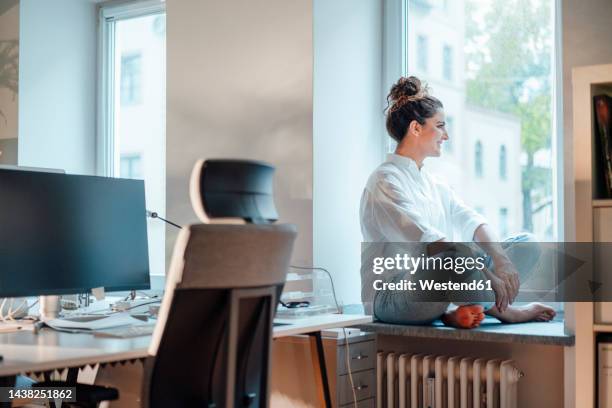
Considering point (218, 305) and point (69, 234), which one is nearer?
point (218, 305)

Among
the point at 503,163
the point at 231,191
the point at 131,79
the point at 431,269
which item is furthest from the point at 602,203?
the point at 131,79

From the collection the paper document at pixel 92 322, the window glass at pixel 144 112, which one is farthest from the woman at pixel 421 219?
the window glass at pixel 144 112

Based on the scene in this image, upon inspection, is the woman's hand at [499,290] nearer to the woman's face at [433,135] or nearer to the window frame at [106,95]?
the woman's face at [433,135]

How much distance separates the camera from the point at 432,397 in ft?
10.7

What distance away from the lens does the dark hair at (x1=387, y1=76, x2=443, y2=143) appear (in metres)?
3.44

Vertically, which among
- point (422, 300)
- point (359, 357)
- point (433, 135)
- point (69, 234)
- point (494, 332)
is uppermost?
point (433, 135)

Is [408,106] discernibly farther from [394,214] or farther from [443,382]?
[443,382]

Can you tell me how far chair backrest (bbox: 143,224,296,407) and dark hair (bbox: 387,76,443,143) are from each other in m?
1.51

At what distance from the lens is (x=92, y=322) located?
97.7 inches

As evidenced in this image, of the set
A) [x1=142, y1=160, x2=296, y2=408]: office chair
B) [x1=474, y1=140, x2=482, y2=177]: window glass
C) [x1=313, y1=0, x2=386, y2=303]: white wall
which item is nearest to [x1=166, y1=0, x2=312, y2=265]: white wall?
[x1=313, y1=0, x2=386, y2=303]: white wall

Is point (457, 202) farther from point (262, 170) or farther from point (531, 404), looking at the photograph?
point (262, 170)

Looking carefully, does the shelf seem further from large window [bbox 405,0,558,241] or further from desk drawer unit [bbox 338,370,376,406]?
desk drawer unit [bbox 338,370,376,406]

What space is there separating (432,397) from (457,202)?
83 cm

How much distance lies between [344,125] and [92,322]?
5.29ft
